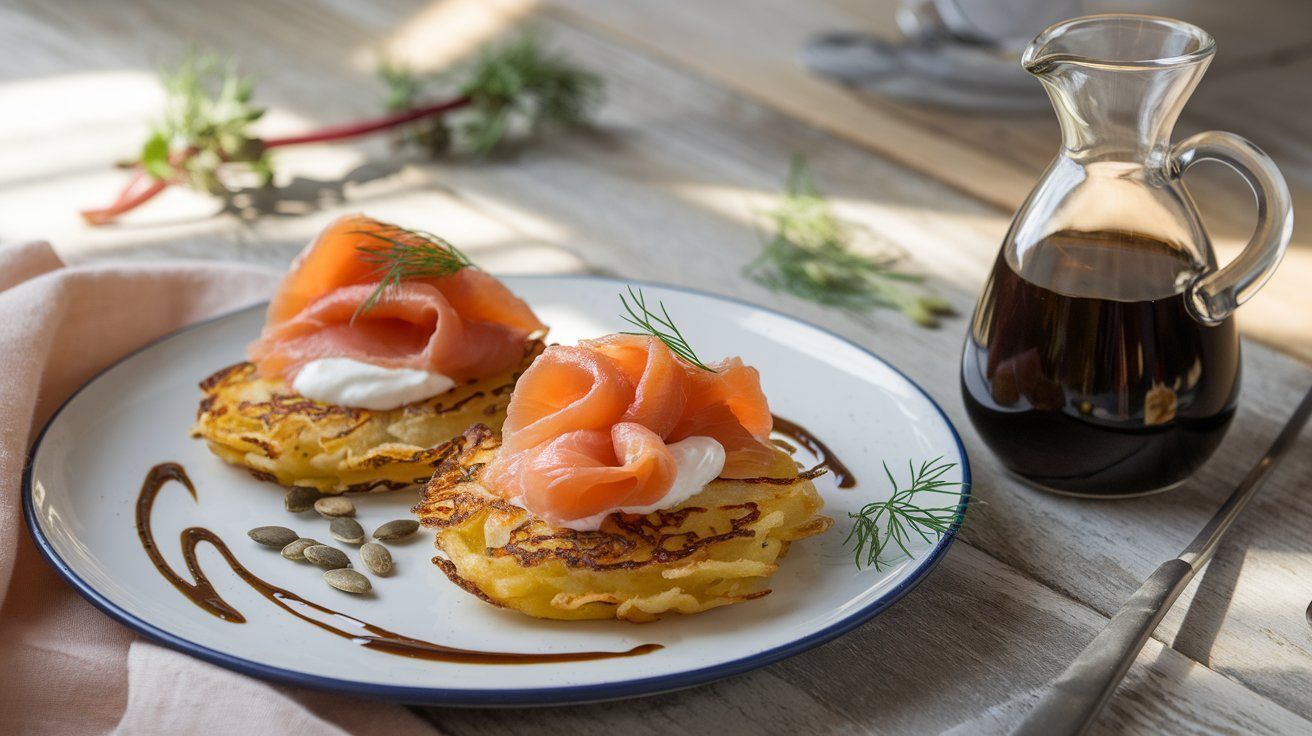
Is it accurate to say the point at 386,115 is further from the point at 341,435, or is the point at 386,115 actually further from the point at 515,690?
the point at 515,690

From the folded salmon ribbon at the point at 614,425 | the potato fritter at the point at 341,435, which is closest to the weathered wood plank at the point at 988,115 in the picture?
the folded salmon ribbon at the point at 614,425

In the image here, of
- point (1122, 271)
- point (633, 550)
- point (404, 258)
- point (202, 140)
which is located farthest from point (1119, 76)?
point (202, 140)

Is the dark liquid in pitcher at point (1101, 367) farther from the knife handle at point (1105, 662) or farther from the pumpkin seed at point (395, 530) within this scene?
the pumpkin seed at point (395, 530)

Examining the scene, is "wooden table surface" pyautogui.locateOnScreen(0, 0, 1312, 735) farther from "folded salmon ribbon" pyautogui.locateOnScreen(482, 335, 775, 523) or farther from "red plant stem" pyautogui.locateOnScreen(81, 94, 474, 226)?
"folded salmon ribbon" pyautogui.locateOnScreen(482, 335, 775, 523)

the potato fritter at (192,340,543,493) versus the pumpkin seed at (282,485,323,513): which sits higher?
the potato fritter at (192,340,543,493)

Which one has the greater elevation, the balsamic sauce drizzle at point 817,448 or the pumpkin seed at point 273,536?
the balsamic sauce drizzle at point 817,448

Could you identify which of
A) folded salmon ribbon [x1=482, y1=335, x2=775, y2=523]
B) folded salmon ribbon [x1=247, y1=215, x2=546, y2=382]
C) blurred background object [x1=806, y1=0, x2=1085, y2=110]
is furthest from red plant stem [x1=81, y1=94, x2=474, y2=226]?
folded salmon ribbon [x1=482, y1=335, x2=775, y2=523]

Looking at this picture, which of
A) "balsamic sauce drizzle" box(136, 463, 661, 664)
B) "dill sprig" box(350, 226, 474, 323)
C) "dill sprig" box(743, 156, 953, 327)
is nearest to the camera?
"balsamic sauce drizzle" box(136, 463, 661, 664)
